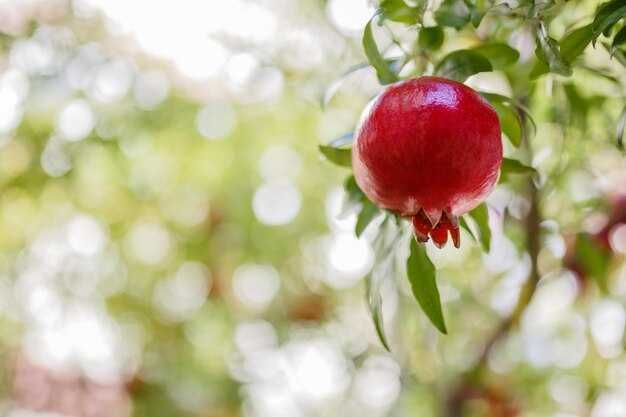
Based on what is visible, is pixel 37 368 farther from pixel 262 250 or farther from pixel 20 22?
pixel 20 22

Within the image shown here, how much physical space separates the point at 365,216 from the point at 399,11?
0.19 metres

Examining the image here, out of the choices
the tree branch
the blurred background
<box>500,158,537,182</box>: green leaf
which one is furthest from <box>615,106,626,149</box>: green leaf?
the blurred background

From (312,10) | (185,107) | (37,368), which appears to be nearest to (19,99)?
(185,107)

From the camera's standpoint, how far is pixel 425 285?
71 centimetres

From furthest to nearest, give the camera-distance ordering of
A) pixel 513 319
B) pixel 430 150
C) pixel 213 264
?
pixel 213 264
pixel 513 319
pixel 430 150

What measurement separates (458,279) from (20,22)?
1.06m

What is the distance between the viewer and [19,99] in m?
1.84

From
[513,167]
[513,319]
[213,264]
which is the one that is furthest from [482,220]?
[213,264]

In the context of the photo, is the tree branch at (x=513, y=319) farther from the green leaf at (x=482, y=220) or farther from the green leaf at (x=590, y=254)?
the green leaf at (x=482, y=220)

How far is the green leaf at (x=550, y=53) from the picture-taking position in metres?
0.65

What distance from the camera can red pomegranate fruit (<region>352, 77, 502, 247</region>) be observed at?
24.9 inches

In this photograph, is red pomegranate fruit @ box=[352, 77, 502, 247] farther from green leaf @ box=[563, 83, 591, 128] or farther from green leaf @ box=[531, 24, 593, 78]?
green leaf @ box=[563, 83, 591, 128]

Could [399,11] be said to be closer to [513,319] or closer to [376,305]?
[376,305]

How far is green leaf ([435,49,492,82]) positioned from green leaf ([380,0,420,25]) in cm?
6
